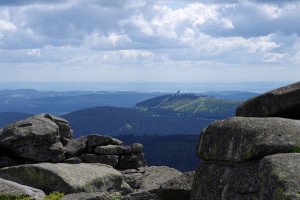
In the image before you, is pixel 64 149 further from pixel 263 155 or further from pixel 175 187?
pixel 263 155

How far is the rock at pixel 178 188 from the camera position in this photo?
2316 centimetres

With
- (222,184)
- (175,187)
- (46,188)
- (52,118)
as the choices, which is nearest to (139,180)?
(46,188)

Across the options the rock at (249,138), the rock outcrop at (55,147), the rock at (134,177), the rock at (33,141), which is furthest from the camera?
the rock outcrop at (55,147)

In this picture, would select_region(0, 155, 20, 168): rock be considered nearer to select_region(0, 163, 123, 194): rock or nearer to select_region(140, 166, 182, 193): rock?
select_region(0, 163, 123, 194): rock

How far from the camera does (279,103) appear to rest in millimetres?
22188

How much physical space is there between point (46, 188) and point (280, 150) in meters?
18.8

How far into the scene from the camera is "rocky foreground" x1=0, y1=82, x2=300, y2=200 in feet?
52.9

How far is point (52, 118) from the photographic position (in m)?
49.8

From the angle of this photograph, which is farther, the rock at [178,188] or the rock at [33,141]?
the rock at [33,141]


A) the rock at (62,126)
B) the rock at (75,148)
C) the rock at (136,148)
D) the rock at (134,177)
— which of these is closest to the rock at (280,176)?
the rock at (134,177)

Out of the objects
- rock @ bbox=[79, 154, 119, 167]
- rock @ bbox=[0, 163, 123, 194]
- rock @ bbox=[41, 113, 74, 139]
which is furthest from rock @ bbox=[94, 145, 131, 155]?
rock @ bbox=[0, 163, 123, 194]

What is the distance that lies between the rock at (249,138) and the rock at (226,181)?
35cm

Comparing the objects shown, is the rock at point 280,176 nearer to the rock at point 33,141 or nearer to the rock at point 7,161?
the rock at point 33,141

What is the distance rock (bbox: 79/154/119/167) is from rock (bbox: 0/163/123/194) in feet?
35.2
